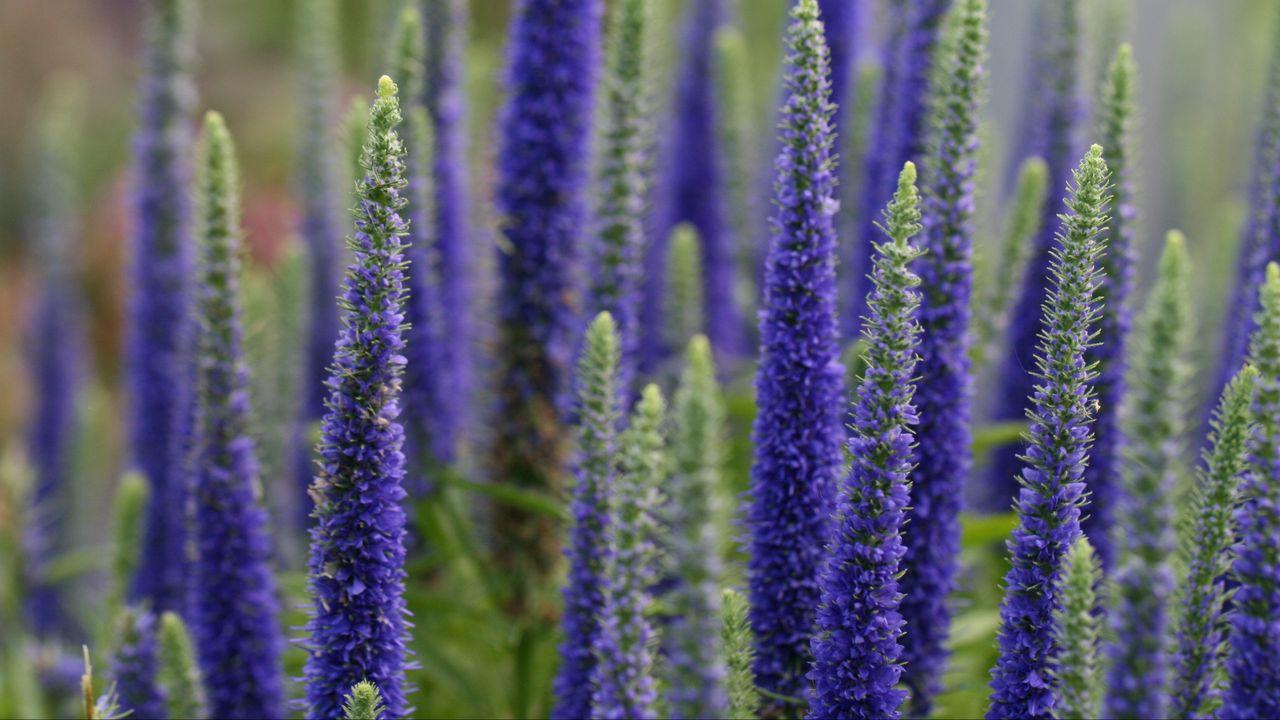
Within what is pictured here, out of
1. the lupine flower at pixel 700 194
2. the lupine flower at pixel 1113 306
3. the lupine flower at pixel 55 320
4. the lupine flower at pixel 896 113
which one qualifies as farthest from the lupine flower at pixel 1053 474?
the lupine flower at pixel 55 320

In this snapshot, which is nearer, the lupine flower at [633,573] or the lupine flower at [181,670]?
the lupine flower at [633,573]

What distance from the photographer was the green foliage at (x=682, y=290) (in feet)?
6.82

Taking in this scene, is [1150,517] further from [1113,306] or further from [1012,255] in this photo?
[1012,255]

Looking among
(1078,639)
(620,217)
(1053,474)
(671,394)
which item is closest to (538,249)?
(620,217)

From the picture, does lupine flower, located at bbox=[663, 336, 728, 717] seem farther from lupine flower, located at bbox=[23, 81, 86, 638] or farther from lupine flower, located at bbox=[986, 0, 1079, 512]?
lupine flower, located at bbox=[23, 81, 86, 638]

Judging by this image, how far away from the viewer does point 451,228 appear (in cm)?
228

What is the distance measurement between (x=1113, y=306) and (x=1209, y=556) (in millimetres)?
581

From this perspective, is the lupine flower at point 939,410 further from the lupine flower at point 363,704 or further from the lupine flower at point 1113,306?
the lupine flower at point 363,704

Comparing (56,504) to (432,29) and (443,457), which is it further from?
(432,29)

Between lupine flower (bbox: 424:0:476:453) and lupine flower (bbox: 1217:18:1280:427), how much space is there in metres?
1.22

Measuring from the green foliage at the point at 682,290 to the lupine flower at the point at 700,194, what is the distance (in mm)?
322

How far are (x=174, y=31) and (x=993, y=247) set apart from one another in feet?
5.24

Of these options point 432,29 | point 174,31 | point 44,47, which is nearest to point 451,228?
point 432,29

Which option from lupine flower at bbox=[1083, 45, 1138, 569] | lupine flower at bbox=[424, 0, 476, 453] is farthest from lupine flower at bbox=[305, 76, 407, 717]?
lupine flower at bbox=[424, 0, 476, 453]
